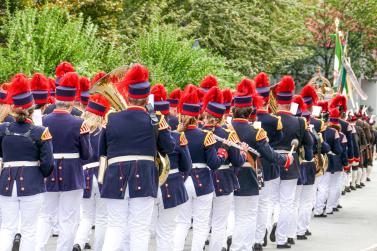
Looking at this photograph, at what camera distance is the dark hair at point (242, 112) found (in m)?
12.9

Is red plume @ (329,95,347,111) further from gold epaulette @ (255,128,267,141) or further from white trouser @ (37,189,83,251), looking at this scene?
white trouser @ (37,189,83,251)

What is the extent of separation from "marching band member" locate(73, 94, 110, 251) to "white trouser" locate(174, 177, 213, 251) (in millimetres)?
982

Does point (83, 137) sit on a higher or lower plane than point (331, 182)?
higher

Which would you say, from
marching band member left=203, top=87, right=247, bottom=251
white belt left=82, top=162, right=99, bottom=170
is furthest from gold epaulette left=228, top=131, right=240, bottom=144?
white belt left=82, top=162, right=99, bottom=170

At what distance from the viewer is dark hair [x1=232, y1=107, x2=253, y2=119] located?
42.3 ft

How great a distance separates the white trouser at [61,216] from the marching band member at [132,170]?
5.99 feet

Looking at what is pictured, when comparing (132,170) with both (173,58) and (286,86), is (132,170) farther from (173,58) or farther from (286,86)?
(173,58)

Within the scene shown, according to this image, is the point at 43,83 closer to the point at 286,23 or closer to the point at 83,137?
the point at 83,137

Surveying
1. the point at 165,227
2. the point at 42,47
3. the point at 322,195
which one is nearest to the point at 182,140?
the point at 165,227

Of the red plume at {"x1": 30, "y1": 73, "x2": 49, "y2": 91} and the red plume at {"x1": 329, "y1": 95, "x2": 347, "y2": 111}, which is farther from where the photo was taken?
the red plume at {"x1": 329, "y1": 95, "x2": 347, "y2": 111}

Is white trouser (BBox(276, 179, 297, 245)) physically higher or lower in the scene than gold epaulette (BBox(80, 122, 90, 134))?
lower

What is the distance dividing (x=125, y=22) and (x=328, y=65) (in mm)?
19989

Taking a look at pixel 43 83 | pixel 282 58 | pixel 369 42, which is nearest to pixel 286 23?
pixel 282 58

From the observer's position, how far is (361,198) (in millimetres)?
24719
